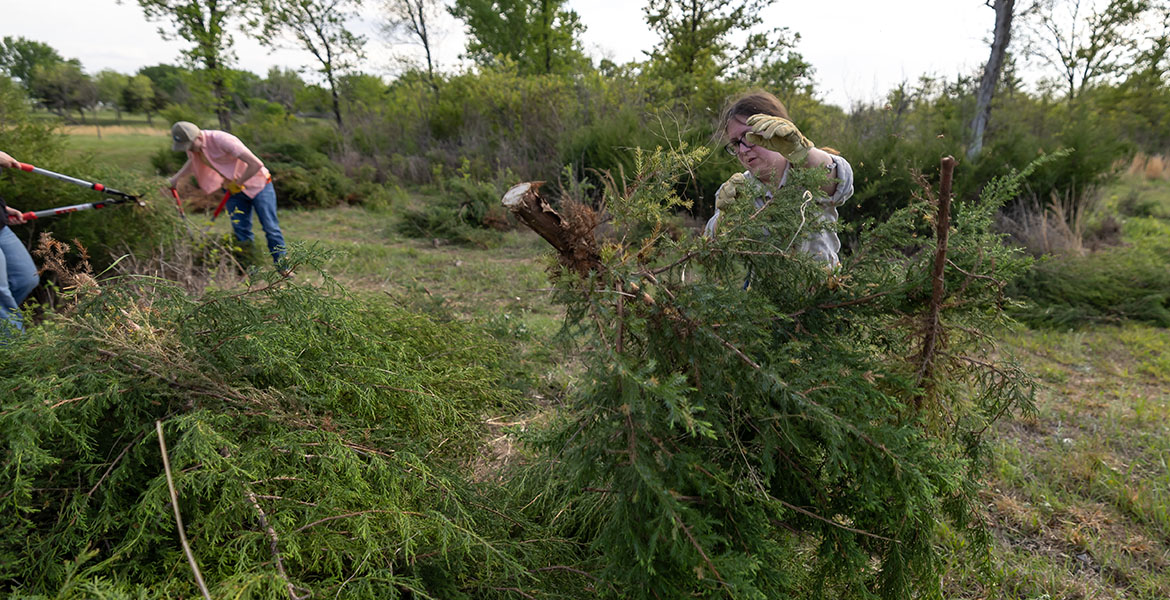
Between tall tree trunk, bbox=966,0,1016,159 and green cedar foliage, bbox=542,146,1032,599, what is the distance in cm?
690

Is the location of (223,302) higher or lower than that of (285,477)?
higher

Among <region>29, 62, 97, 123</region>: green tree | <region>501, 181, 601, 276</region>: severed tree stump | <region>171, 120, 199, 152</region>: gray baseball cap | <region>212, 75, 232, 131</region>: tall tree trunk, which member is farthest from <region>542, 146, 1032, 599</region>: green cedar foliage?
<region>29, 62, 97, 123</region>: green tree

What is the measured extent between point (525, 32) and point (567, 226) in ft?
65.3

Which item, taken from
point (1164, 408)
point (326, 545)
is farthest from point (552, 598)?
point (1164, 408)

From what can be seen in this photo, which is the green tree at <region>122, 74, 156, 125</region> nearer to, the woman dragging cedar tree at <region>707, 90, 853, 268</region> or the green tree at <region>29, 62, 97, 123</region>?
the green tree at <region>29, 62, 97, 123</region>

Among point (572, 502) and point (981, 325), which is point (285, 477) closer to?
point (572, 502)

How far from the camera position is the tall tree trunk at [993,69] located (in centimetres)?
635

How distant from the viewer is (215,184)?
5449 millimetres

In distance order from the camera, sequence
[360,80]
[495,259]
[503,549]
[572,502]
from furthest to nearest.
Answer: [360,80]
[495,259]
[572,502]
[503,549]

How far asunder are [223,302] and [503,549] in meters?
1.18

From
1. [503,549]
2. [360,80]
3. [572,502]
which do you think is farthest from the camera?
[360,80]

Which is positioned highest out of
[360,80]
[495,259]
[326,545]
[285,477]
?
[360,80]

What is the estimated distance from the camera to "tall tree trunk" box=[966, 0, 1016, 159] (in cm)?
635

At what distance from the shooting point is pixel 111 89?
5025 centimetres
